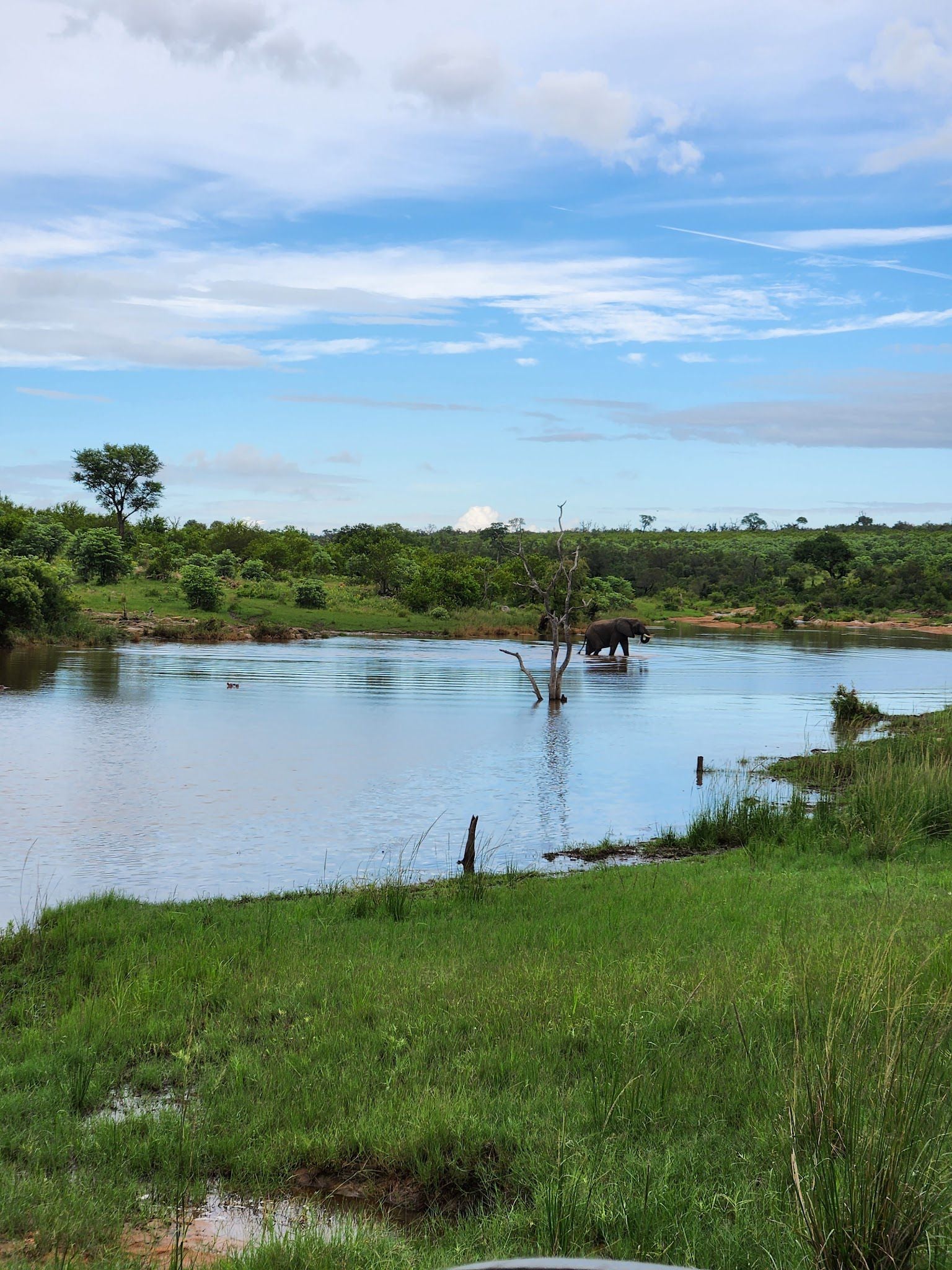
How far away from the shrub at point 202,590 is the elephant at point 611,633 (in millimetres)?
22658

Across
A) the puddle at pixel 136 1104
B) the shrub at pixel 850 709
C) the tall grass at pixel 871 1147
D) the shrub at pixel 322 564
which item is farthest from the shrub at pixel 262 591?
the tall grass at pixel 871 1147

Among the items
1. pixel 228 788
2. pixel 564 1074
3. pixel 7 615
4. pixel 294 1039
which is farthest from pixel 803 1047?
pixel 7 615

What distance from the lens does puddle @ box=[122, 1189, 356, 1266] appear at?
444cm

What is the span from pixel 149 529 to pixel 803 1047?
96.9 meters

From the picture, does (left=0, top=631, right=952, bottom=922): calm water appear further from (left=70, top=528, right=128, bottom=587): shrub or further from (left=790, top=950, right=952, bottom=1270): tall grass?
(left=70, top=528, right=128, bottom=587): shrub

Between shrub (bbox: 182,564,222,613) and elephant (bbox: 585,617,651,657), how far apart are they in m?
22.7

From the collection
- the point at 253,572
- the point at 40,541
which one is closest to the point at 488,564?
the point at 253,572

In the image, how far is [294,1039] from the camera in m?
6.91

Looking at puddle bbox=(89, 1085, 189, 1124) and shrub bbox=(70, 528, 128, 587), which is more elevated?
shrub bbox=(70, 528, 128, 587)

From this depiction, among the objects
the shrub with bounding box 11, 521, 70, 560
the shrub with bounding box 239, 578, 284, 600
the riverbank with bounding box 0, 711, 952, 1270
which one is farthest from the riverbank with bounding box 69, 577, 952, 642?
the riverbank with bounding box 0, 711, 952, 1270

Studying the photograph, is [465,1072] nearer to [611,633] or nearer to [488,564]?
[611,633]

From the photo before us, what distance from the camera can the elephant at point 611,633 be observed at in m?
58.2

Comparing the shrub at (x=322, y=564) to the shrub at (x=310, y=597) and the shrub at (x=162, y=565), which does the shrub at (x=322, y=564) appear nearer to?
the shrub at (x=162, y=565)

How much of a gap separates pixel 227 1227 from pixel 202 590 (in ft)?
204
